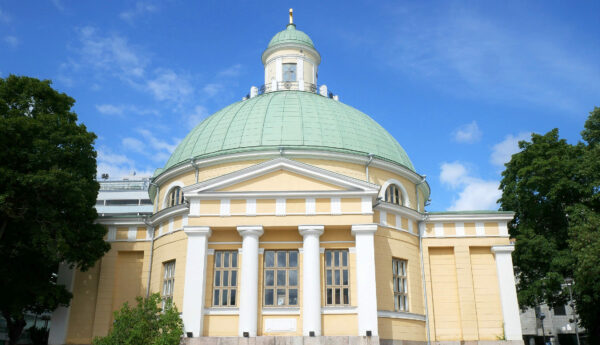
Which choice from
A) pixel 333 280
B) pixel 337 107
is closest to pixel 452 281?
pixel 333 280

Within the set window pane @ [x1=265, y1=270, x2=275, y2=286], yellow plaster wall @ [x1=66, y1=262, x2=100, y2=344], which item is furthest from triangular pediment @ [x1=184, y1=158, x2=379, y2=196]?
yellow plaster wall @ [x1=66, y1=262, x2=100, y2=344]

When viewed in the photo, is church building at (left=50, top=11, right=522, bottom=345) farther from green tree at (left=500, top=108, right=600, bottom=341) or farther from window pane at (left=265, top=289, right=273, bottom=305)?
green tree at (left=500, top=108, right=600, bottom=341)

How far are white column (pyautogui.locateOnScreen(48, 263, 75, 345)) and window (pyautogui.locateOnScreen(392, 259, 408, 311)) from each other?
46.9ft

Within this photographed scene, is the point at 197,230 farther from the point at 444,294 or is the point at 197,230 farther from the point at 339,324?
the point at 444,294

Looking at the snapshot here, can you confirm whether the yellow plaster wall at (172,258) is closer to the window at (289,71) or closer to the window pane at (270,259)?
the window pane at (270,259)

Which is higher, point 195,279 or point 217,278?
point 217,278

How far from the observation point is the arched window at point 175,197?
25203mm

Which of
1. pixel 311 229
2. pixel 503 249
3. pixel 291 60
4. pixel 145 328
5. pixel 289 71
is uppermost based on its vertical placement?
pixel 291 60

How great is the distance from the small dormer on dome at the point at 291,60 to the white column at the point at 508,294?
46.3 ft

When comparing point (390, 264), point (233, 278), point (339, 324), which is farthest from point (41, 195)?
point (390, 264)

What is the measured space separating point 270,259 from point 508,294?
422 inches

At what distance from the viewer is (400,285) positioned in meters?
23.1

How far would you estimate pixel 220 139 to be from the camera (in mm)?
25484

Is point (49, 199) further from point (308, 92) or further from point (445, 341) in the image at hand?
point (445, 341)
